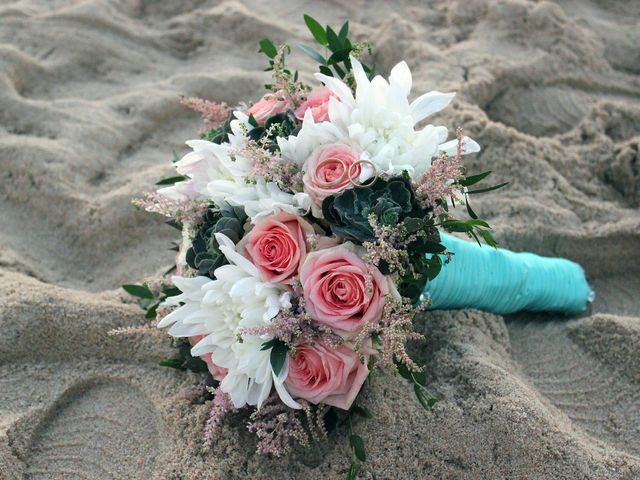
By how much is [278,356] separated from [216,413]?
241 mm

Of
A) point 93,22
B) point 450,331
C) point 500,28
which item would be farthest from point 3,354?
point 500,28

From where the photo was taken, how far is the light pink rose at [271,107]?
162 cm

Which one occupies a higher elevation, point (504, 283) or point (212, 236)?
point (212, 236)

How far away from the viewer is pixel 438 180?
54.2 inches

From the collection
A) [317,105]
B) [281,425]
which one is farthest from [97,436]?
[317,105]

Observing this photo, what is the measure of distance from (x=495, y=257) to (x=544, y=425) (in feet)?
1.85

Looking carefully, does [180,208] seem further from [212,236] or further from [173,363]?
[173,363]

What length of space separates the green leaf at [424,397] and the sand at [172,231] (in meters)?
0.04

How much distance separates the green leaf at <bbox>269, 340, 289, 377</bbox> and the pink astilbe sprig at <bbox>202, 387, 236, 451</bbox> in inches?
8.0

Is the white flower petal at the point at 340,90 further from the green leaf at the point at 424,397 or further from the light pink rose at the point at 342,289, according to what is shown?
the green leaf at the point at 424,397

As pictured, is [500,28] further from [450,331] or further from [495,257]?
[450,331]

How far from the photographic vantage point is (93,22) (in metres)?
3.24

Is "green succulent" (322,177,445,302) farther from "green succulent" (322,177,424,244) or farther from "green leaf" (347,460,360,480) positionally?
"green leaf" (347,460,360,480)

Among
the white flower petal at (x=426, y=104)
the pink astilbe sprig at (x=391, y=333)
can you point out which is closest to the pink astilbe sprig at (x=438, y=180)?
the white flower petal at (x=426, y=104)
